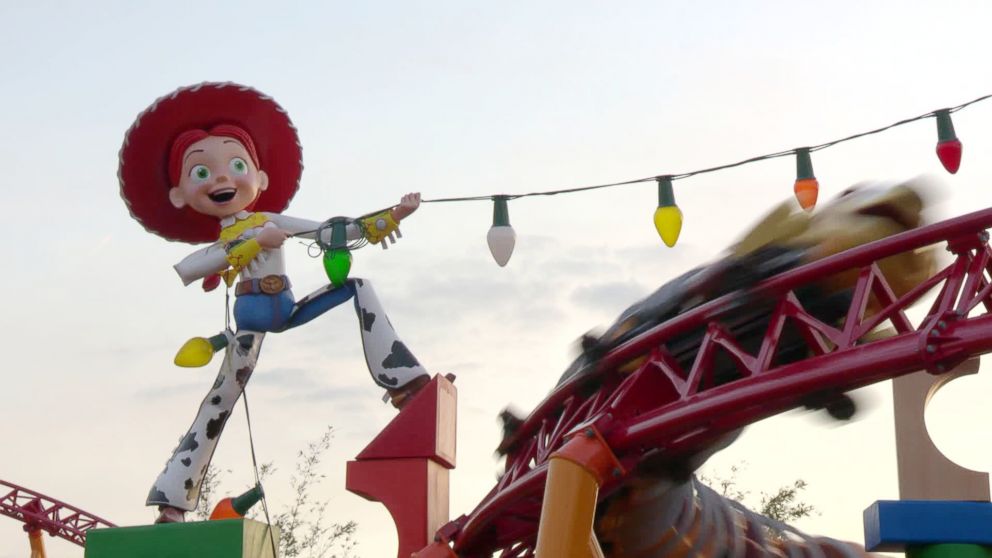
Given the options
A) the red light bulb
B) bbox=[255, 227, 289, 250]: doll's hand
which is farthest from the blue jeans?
the red light bulb

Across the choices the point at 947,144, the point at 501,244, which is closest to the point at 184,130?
the point at 501,244

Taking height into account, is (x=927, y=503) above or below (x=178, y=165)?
below

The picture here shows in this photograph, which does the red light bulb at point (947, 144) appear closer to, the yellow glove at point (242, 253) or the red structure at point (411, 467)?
the red structure at point (411, 467)

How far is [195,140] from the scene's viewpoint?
11992mm

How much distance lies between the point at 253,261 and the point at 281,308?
0.43 metres

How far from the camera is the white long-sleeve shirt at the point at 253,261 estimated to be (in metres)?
11.7

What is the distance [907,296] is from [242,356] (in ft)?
18.4

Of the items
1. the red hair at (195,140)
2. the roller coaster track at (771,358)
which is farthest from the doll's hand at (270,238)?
the roller coaster track at (771,358)

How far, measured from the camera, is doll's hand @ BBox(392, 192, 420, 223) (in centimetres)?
1120

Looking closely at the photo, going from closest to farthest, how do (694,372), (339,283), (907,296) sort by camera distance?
(907,296) < (694,372) < (339,283)

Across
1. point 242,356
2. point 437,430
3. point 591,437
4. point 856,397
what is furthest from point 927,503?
point 242,356

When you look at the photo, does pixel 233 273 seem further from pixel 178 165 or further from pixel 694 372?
pixel 694 372

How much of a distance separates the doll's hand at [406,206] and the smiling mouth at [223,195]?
1557 millimetres

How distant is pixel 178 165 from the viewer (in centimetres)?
1210
